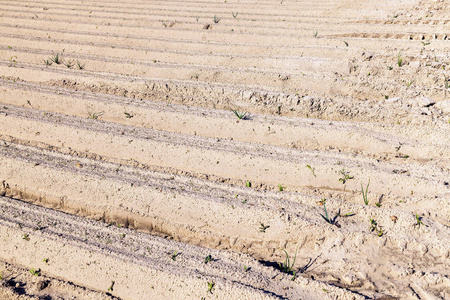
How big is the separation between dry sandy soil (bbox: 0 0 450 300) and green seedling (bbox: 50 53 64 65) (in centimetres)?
3

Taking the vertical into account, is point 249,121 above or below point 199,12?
below

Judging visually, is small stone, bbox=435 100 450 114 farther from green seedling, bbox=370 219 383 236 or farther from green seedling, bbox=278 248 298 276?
green seedling, bbox=278 248 298 276

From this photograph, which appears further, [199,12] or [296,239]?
[199,12]

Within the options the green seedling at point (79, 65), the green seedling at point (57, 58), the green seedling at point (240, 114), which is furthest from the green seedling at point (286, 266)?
the green seedling at point (57, 58)

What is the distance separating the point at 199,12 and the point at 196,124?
281 centimetres

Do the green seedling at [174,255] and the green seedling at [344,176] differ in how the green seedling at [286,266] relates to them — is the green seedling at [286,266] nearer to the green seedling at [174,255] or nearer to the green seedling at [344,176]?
the green seedling at [174,255]

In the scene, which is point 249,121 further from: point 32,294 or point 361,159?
point 32,294

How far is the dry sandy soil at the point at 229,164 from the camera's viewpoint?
1.65 meters

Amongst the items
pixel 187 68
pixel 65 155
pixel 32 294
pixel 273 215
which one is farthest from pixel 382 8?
pixel 32 294

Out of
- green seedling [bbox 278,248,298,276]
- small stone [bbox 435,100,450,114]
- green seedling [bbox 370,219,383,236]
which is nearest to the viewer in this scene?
green seedling [bbox 278,248,298,276]

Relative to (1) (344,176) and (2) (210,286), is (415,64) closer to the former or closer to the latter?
(1) (344,176)

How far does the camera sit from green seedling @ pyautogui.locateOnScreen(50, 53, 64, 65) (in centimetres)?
358

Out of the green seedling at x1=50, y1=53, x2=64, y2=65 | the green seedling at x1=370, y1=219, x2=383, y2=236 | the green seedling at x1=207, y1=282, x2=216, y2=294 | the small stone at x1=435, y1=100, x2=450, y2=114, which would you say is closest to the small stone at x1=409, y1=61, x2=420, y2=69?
the small stone at x1=435, y1=100, x2=450, y2=114

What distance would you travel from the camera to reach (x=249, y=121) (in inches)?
103
